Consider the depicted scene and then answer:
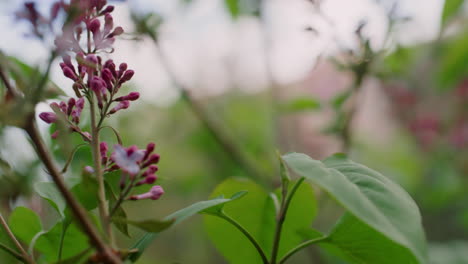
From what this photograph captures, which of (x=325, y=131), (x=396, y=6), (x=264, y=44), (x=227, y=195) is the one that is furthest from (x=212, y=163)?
(x=227, y=195)

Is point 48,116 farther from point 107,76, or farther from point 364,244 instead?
point 364,244

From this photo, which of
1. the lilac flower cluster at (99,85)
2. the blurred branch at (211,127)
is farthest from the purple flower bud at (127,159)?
the blurred branch at (211,127)

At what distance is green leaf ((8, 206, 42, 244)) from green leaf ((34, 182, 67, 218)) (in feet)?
0.17

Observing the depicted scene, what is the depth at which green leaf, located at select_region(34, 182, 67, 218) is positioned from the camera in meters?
0.38

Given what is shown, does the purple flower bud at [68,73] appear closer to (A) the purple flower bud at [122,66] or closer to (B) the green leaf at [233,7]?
(A) the purple flower bud at [122,66]

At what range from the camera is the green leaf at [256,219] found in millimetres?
468

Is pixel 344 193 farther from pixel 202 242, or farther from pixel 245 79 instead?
pixel 245 79

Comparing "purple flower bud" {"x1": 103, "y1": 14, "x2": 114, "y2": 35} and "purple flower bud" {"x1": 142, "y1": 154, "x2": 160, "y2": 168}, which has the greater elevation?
"purple flower bud" {"x1": 103, "y1": 14, "x2": 114, "y2": 35}

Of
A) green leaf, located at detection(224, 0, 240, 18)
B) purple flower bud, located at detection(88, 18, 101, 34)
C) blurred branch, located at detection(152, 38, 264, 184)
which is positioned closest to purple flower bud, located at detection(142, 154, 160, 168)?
purple flower bud, located at detection(88, 18, 101, 34)

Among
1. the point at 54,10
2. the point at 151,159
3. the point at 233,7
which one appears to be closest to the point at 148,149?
the point at 151,159

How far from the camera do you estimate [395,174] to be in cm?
139

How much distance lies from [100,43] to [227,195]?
21 cm

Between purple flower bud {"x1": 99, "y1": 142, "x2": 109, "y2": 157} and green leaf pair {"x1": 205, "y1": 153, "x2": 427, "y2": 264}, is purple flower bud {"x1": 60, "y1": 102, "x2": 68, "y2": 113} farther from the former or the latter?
green leaf pair {"x1": 205, "y1": 153, "x2": 427, "y2": 264}

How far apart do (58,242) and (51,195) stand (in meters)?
0.07
